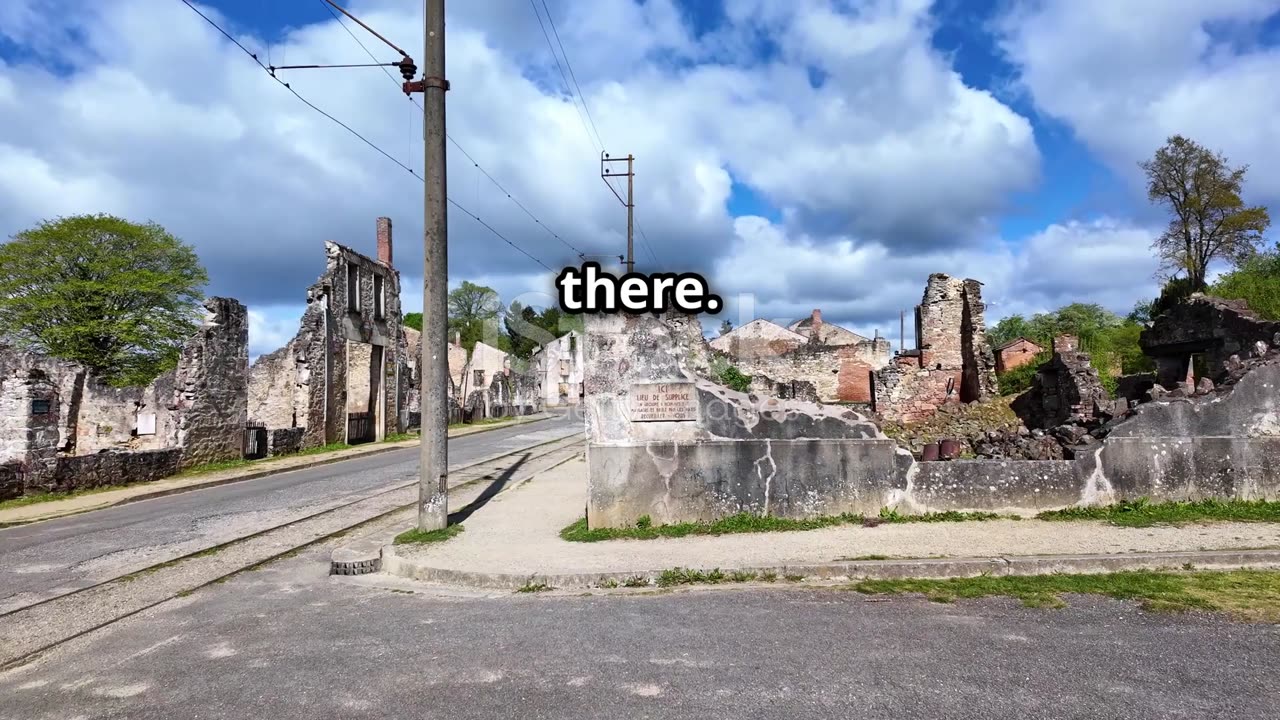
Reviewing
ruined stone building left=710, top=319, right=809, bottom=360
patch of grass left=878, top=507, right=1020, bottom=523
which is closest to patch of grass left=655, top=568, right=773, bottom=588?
patch of grass left=878, top=507, right=1020, bottom=523

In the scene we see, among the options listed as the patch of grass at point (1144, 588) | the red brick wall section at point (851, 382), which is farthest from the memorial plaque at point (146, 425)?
the red brick wall section at point (851, 382)

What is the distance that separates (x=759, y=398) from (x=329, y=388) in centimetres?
2108

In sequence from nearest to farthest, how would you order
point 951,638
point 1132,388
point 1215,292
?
point 951,638, point 1132,388, point 1215,292

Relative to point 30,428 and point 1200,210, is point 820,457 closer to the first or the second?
point 30,428

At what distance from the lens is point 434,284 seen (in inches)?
366

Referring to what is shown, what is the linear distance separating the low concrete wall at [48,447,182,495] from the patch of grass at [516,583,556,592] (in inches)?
498

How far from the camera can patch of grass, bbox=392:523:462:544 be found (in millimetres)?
8508

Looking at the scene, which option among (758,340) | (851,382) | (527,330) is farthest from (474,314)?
(851,382)

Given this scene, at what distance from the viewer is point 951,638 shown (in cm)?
493

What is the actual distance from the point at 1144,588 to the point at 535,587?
16.2ft

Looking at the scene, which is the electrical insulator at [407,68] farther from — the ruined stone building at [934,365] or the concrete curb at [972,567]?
the ruined stone building at [934,365]

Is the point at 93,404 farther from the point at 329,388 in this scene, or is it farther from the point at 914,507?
the point at 914,507

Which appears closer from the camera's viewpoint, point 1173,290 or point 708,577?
point 708,577

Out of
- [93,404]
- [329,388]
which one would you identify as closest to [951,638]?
[329,388]
